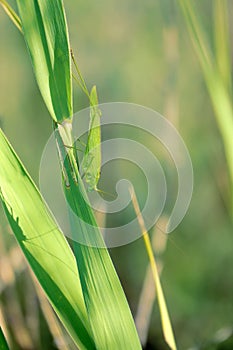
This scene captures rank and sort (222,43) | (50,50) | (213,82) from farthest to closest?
1. (222,43)
2. (213,82)
3. (50,50)

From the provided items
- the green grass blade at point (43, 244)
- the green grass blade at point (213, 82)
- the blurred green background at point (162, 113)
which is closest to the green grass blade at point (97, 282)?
the green grass blade at point (43, 244)

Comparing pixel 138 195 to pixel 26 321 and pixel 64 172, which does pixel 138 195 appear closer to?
pixel 26 321

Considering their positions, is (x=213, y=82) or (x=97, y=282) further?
(x=213, y=82)

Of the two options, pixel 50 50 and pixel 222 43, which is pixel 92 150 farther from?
pixel 222 43

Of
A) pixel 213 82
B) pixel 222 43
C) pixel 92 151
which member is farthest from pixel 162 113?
pixel 92 151

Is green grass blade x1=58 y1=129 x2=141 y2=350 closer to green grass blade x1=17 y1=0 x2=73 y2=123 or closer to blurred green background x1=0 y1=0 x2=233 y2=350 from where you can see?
green grass blade x1=17 y1=0 x2=73 y2=123

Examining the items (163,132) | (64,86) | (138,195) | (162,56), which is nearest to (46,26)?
(64,86)

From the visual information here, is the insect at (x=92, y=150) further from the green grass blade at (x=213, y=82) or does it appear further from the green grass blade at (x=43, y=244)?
the green grass blade at (x=213, y=82)
